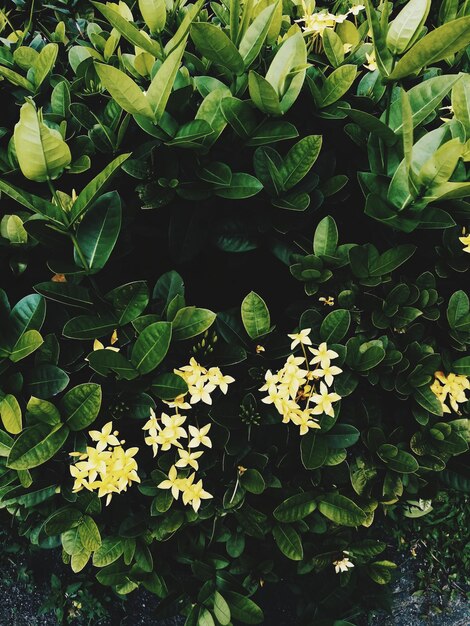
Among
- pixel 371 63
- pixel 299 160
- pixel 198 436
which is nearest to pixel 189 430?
pixel 198 436

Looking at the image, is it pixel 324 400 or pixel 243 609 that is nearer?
pixel 324 400

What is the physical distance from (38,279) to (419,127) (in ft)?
4.15

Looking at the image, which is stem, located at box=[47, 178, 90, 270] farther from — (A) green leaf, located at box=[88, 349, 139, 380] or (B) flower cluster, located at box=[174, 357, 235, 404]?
(B) flower cluster, located at box=[174, 357, 235, 404]

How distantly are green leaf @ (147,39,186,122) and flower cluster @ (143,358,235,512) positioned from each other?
2.22 feet

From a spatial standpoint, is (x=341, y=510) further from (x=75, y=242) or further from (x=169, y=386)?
(x=75, y=242)

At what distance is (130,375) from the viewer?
61.1 inches

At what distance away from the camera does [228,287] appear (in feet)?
6.39

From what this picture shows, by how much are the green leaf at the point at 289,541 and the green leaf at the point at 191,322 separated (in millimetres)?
768

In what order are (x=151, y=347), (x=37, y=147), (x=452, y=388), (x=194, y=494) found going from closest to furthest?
1. (x=37, y=147)
2. (x=151, y=347)
3. (x=194, y=494)
4. (x=452, y=388)

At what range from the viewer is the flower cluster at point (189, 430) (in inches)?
61.1

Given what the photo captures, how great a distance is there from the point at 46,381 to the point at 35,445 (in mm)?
181

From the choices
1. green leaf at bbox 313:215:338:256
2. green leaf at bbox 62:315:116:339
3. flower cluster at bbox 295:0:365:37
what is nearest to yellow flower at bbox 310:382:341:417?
green leaf at bbox 313:215:338:256

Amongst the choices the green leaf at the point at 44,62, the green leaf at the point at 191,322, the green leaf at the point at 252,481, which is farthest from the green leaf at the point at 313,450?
the green leaf at the point at 44,62

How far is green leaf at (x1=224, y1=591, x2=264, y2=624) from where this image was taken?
1842 mm
